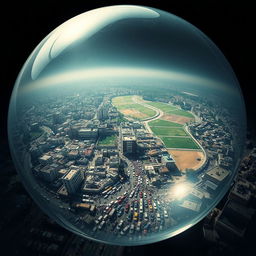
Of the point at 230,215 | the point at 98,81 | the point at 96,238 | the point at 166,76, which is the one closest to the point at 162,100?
the point at 166,76

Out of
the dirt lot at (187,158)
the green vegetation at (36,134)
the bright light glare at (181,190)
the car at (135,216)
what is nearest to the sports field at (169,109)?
the dirt lot at (187,158)

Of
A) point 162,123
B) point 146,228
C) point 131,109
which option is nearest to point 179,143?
point 162,123

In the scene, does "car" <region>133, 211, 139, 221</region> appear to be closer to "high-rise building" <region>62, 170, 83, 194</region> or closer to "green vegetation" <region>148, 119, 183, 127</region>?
"high-rise building" <region>62, 170, 83, 194</region>

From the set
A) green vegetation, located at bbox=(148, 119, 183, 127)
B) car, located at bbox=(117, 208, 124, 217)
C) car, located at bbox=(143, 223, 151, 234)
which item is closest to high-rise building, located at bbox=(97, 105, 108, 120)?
green vegetation, located at bbox=(148, 119, 183, 127)

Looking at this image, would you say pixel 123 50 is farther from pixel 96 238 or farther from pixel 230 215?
pixel 230 215

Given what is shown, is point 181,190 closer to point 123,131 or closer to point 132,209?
point 132,209
